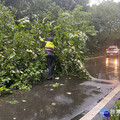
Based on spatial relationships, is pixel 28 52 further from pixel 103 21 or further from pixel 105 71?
pixel 103 21

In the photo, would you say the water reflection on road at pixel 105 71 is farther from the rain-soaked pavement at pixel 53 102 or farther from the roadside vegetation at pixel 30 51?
the rain-soaked pavement at pixel 53 102

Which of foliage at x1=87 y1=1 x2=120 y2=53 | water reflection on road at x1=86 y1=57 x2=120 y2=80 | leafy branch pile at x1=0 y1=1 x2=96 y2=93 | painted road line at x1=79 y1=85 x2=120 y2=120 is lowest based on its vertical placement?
painted road line at x1=79 y1=85 x2=120 y2=120

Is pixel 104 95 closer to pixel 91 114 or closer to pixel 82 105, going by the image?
pixel 82 105

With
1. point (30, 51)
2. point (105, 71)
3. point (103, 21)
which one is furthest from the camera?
point (103, 21)

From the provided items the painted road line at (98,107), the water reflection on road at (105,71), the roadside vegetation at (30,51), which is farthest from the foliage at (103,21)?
the painted road line at (98,107)

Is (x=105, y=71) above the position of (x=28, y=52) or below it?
below

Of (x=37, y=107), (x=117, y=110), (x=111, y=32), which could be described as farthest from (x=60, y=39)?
(x=111, y=32)

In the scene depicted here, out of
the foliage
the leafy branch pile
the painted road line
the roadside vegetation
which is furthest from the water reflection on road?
the foliage

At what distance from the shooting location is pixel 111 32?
84.4ft

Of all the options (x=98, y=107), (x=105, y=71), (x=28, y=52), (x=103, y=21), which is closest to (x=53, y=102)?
(x=98, y=107)

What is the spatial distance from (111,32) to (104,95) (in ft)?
74.7

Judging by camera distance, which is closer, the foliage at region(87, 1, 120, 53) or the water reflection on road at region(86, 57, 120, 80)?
the water reflection on road at region(86, 57, 120, 80)

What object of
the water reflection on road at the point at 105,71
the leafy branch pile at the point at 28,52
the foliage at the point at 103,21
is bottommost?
the water reflection on road at the point at 105,71

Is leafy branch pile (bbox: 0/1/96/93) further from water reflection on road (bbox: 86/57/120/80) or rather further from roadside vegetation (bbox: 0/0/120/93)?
water reflection on road (bbox: 86/57/120/80)
